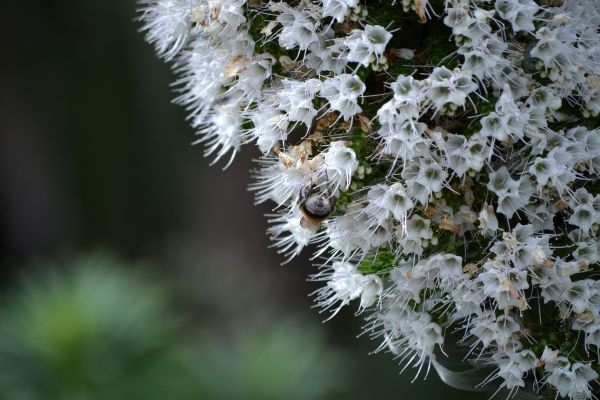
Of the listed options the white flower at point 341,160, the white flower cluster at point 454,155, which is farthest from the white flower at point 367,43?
the white flower at point 341,160

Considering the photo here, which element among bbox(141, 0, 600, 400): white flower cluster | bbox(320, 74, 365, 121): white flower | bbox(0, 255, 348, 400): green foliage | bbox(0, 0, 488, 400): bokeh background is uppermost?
bbox(0, 0, 488, 400): bokeh background

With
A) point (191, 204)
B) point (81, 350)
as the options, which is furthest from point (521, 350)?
point (191, 204)

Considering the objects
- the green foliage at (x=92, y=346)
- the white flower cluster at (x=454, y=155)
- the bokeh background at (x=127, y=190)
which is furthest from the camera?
the bokeh background at (x=127, y=190)

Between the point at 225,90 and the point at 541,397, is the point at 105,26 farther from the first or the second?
the point at 541,397

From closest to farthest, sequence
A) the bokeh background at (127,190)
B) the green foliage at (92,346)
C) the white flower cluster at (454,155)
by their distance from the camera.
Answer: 1. the white flower cluster at (454,155)
2. the green foliage at (92,346)
3. the bokeh background at (127,190)

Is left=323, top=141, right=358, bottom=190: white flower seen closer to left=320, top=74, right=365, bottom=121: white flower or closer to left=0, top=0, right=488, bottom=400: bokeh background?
left=320, top=74, right=365, bottom=121: white flower

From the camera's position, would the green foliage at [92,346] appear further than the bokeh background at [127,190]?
No

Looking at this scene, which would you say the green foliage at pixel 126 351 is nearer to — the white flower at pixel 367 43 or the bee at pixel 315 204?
the bee at pixel 315 204

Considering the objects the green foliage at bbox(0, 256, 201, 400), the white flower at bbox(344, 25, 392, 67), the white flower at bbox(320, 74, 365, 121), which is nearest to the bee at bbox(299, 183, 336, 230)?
the white flower at bbox(320, 74, 365, 121)

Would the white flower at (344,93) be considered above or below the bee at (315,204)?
above
